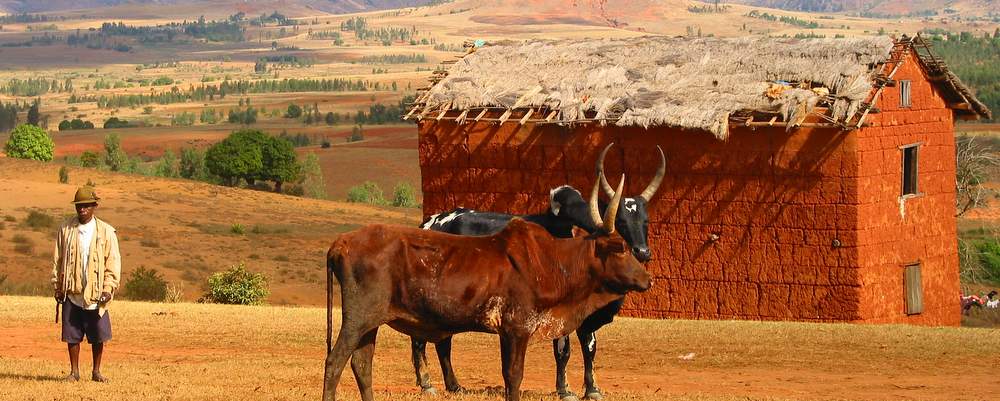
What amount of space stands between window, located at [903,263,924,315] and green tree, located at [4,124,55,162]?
55.0m

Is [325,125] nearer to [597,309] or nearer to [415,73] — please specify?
[415,73]

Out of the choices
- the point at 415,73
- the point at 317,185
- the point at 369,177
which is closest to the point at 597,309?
the point at 317,185

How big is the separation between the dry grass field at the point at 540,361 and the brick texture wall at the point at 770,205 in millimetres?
1445

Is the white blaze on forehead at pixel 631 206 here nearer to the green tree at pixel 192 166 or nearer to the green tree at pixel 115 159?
the green tree at pixel 192 166

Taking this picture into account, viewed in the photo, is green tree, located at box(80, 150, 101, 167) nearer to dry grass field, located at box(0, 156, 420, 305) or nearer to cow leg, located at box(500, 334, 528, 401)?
dry grass field, located at box(0, 156, 420, 305)

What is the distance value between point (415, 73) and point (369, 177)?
109171mm

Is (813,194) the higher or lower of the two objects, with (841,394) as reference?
higher

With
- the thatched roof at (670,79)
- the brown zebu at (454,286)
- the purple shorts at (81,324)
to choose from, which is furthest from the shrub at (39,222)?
the brown zebu at (454,286)

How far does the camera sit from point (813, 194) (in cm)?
2248

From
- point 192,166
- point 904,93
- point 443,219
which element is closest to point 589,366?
point 443,219

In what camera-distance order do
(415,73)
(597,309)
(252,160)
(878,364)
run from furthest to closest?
(415,73), (252,160), (878,364), (597,309)

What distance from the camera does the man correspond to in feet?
44.1

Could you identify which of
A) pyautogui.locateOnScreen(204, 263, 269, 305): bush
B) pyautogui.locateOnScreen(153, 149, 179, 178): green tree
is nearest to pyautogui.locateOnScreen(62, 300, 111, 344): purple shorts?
pyautogui.locateOnScreen(204, 263, 269, 305): bush

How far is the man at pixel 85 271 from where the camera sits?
529 inches
